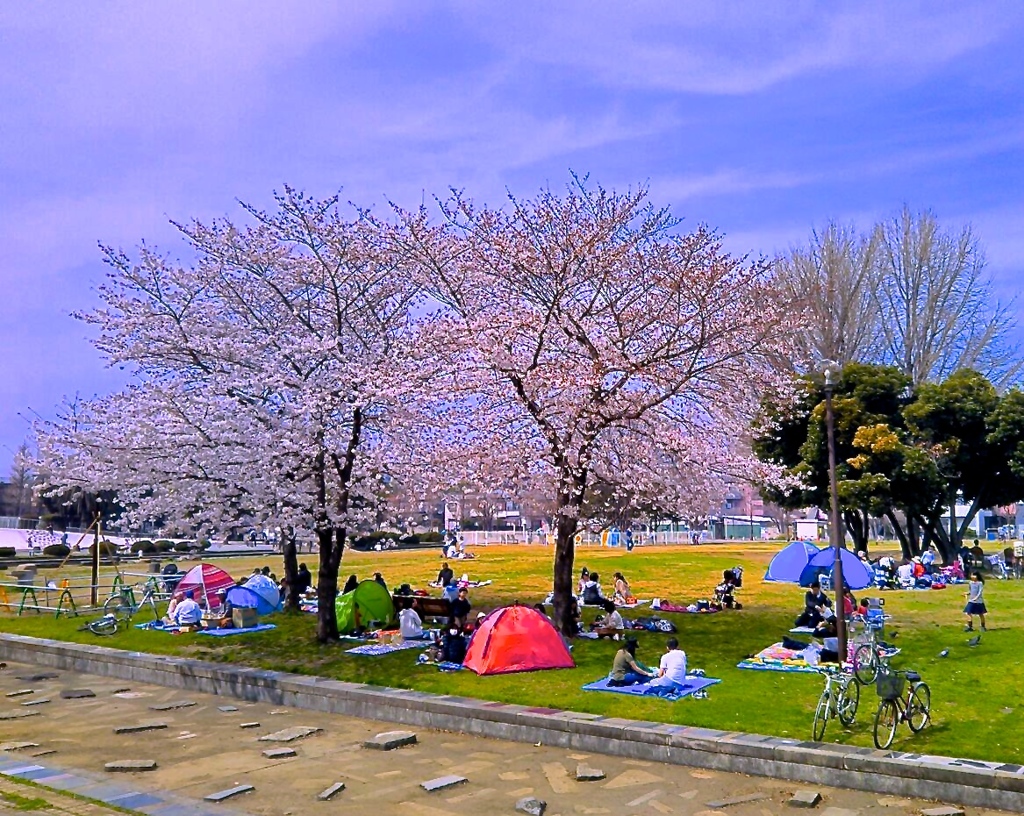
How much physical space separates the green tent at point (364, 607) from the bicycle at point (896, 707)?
13.0 metres

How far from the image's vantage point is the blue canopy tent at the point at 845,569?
74.8 feet

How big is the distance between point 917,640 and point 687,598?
925 centimetres

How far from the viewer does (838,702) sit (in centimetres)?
1191

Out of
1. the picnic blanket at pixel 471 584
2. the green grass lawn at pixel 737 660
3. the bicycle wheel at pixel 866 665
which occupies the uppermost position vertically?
the bicycle wheel at pixel 866 665

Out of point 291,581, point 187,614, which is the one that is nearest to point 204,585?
point 187,614

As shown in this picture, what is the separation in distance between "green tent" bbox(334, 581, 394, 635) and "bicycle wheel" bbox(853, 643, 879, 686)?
1161 centimetres

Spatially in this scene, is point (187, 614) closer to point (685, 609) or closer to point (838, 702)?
point (685, 609)

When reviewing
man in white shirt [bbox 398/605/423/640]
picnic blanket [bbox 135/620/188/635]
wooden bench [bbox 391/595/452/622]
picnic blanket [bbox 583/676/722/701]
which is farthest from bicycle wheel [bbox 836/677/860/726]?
picnic blanket [bbox 135/620/188/635]

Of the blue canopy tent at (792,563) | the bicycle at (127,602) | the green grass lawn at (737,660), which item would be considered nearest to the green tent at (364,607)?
the green grass lawn at (737,660)

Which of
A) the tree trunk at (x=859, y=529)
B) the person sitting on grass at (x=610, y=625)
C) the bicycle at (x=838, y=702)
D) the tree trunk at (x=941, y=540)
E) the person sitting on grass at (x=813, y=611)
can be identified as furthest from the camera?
the tree trunk at (x=859, y=529)

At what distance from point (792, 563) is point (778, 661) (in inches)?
369

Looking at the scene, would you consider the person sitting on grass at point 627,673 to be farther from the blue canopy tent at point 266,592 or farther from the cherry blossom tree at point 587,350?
the blue canopy tent at point 266,592

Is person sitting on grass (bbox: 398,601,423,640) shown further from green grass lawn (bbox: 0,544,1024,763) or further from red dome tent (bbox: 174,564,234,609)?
red dome tent (bbox: 174,564,234,609)

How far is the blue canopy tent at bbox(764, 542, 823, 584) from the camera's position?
25344 millimetres
